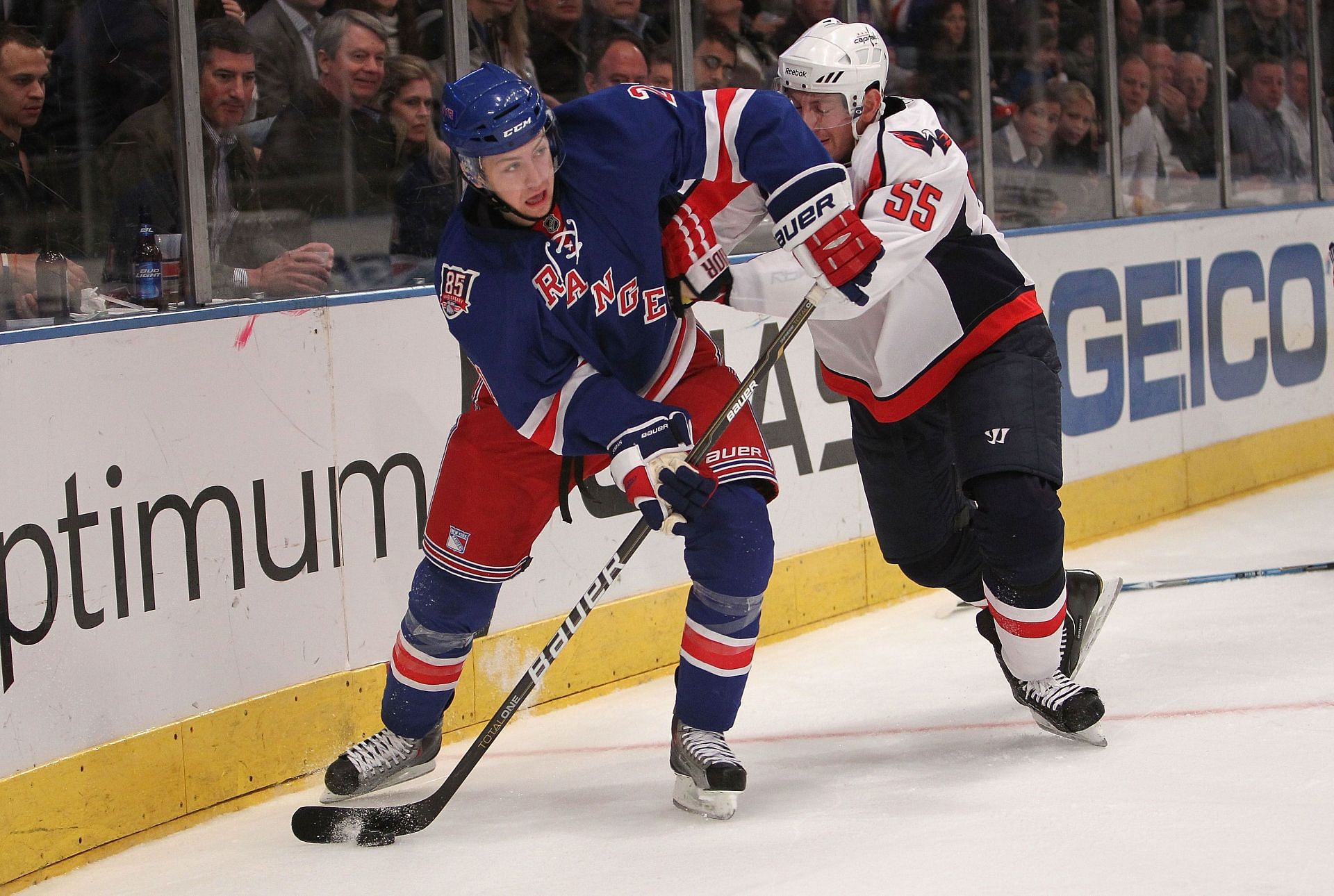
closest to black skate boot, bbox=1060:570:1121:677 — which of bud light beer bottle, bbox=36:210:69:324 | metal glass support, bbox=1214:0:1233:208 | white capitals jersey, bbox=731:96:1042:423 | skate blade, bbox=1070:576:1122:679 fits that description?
skate blade, bbox=1070:576:1122:679

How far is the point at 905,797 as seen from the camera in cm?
253

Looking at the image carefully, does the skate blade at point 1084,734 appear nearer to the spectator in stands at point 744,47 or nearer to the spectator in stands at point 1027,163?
the spectator in stands at point 744,47

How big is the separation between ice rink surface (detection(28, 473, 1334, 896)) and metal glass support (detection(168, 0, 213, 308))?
37.7 inches

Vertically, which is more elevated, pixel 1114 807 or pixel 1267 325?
pixel 1267 325

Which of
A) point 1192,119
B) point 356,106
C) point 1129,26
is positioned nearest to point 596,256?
point 356,106

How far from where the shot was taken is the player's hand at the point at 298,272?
300 centimetres

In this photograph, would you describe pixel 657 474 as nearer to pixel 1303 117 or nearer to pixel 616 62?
pixel 616 62

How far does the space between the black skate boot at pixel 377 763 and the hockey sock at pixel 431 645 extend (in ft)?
0.08

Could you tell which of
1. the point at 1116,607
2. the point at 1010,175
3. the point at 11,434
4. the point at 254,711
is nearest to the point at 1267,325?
the point at 1010,175

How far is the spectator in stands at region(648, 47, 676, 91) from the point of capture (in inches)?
152

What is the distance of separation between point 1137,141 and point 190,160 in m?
3.43

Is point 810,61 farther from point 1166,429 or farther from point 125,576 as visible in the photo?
point 1166,429

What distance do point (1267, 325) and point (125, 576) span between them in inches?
161

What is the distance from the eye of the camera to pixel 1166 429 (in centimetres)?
Result: 496
